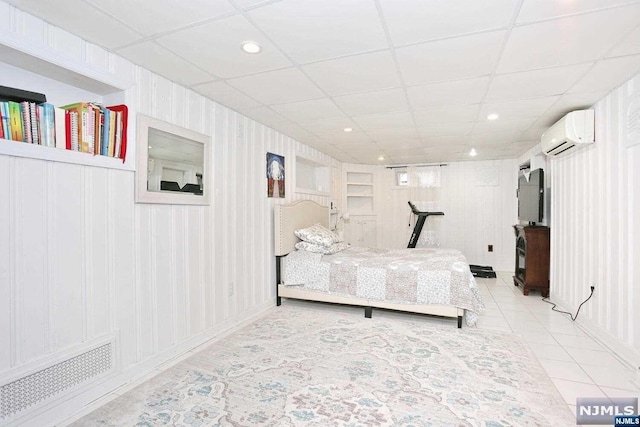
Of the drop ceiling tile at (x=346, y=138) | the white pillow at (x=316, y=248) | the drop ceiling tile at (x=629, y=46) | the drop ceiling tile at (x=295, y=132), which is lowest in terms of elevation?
the white pillow at (x=316, y=248)

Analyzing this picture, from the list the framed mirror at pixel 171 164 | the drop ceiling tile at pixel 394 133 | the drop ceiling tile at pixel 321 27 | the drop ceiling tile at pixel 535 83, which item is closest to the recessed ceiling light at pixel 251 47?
the drop ceiling tile at pixel 321 27

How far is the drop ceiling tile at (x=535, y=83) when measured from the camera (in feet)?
7.51

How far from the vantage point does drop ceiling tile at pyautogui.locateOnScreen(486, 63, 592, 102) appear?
2289 millimetres

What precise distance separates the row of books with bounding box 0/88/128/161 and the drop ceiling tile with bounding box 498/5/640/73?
2.55m

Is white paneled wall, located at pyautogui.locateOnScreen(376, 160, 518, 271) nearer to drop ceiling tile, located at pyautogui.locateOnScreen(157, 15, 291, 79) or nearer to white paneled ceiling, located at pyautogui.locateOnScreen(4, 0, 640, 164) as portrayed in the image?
white paneled ceiling, located at pyautogui.locateOnScreen(4, 0, 640, 164)

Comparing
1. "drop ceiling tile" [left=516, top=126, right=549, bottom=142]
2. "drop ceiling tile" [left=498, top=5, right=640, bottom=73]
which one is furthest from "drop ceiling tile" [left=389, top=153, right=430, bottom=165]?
"drop ceiling tile" [left=498, top=5, right=640, bottom=73]

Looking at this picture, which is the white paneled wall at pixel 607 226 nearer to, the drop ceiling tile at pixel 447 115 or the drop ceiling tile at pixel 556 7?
the drop ceiling tile at pixel 447 115

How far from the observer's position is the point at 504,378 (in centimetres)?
218

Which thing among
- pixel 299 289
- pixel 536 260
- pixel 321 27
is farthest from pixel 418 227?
pixel 321 27

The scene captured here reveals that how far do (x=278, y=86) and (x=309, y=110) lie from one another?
658 millimetres

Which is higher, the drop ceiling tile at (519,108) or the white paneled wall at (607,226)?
the drop ceiling tile at (519,108)

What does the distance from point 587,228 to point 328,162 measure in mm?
3776

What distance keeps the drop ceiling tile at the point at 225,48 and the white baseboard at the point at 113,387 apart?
7.23ft

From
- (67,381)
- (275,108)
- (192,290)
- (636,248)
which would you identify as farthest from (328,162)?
(67,381)
